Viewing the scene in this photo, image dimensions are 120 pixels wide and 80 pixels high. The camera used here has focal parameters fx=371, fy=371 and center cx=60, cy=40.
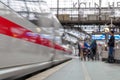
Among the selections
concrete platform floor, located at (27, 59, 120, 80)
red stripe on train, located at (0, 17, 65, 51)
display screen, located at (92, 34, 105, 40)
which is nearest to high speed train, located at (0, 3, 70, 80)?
red stripe on train, located at (0, 17, 65, 51)

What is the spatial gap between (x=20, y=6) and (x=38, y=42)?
2705 mm

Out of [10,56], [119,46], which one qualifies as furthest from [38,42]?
[119,46]

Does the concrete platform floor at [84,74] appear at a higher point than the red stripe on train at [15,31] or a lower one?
lower

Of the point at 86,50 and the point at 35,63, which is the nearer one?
the point at 35,63

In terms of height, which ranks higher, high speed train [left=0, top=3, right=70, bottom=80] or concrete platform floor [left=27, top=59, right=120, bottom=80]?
high speed train [left=0, top=3, right=70, bottom=80]

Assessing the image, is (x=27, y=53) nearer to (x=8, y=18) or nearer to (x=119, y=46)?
(x=8, y=18)

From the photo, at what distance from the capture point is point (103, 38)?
137 feet

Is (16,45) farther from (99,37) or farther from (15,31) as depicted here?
(99,37)

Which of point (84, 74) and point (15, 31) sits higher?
point (15, 31)

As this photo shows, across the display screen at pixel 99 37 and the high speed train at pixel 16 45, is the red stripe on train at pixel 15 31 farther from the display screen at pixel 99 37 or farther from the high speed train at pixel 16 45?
the display screen at pixel 99 37

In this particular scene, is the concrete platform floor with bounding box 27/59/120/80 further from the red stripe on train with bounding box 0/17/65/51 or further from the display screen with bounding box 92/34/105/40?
the display screen with bounding box 92/34/105/40

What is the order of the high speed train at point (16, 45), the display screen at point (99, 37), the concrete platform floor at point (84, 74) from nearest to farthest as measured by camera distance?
the high speed train at point (16, 45) → the concrete platform floor at point (84, 74) → the display screen at point (99, 37)

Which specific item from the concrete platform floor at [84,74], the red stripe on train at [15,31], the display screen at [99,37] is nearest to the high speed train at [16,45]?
the red stripe on train at [15,31]

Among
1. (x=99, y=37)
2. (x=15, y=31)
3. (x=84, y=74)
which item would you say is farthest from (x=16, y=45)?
(x=99, y=37)
